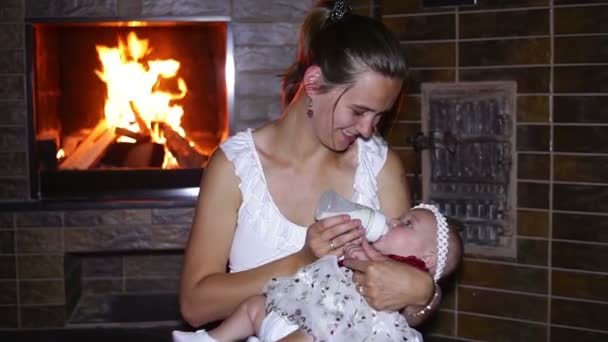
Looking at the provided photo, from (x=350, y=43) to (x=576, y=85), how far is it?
55.5 inches

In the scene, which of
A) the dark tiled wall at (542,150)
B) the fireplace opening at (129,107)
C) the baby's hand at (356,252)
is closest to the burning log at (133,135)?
the fireplace opening at (129,107)

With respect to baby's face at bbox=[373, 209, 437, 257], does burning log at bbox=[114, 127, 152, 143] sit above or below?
above

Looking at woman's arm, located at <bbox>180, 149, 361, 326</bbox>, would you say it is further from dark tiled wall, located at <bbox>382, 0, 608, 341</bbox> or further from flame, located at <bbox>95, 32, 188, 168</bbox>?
flame, located at <bbox>95, 32, 188, 168</bbox>

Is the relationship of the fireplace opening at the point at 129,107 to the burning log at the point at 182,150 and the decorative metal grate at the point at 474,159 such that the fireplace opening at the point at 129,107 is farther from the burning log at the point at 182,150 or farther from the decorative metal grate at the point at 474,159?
the decorative metal grate at the point at 474,159

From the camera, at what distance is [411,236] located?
1.78 m

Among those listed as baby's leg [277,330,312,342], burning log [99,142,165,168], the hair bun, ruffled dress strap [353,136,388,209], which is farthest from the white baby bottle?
burning log [99,142,165,168]

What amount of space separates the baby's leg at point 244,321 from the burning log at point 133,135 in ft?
5.91

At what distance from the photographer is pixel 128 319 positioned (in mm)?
3436

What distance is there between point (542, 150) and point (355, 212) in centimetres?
145

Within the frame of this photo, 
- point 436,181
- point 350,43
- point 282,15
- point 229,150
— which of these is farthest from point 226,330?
point 282,15

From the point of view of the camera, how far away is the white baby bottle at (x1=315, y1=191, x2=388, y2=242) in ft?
5.50

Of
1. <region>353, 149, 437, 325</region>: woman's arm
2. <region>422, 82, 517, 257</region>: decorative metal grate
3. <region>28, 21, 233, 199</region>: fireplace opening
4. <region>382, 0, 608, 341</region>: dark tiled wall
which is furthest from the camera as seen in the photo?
<region>28, 21, 233, 199</region>: fireplace opening

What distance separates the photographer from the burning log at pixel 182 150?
340cm

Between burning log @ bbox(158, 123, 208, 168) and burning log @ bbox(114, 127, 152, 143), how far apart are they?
0.08 meters
